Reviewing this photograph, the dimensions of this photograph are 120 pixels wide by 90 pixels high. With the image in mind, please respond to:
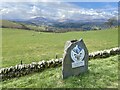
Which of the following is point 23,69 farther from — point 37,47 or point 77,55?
point 37,47

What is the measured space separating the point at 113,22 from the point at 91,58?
4093 inches

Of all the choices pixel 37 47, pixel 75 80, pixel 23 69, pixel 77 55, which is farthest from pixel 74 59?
pixel 37 47

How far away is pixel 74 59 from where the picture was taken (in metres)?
13.8

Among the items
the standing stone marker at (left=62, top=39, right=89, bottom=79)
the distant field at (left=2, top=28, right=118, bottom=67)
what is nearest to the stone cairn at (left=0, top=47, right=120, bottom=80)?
the standing stone marker at (left=62, top=39, right=89, bottom=79)

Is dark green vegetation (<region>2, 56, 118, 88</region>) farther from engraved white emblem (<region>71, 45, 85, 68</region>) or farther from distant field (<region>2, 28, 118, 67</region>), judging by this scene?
distant field (<region>2, 28, 118, 67</region>)

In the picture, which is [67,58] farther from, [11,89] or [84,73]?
[11,89]

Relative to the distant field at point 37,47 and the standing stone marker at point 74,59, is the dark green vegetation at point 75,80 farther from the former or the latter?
the distant field at point 37,47

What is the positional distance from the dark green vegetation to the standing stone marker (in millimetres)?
323

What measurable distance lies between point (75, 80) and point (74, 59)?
1.07 metres

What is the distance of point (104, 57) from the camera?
19.8 m

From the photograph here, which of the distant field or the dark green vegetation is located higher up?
the dark green vegetation

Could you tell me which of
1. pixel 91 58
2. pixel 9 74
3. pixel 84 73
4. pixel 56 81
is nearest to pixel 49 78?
pixel 56 81

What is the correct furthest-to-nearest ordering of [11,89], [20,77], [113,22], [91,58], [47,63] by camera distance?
[113,22] < [91,58] < [47,63] < [20,77] < [11,89]

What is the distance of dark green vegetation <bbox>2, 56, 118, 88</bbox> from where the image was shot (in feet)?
42.6
